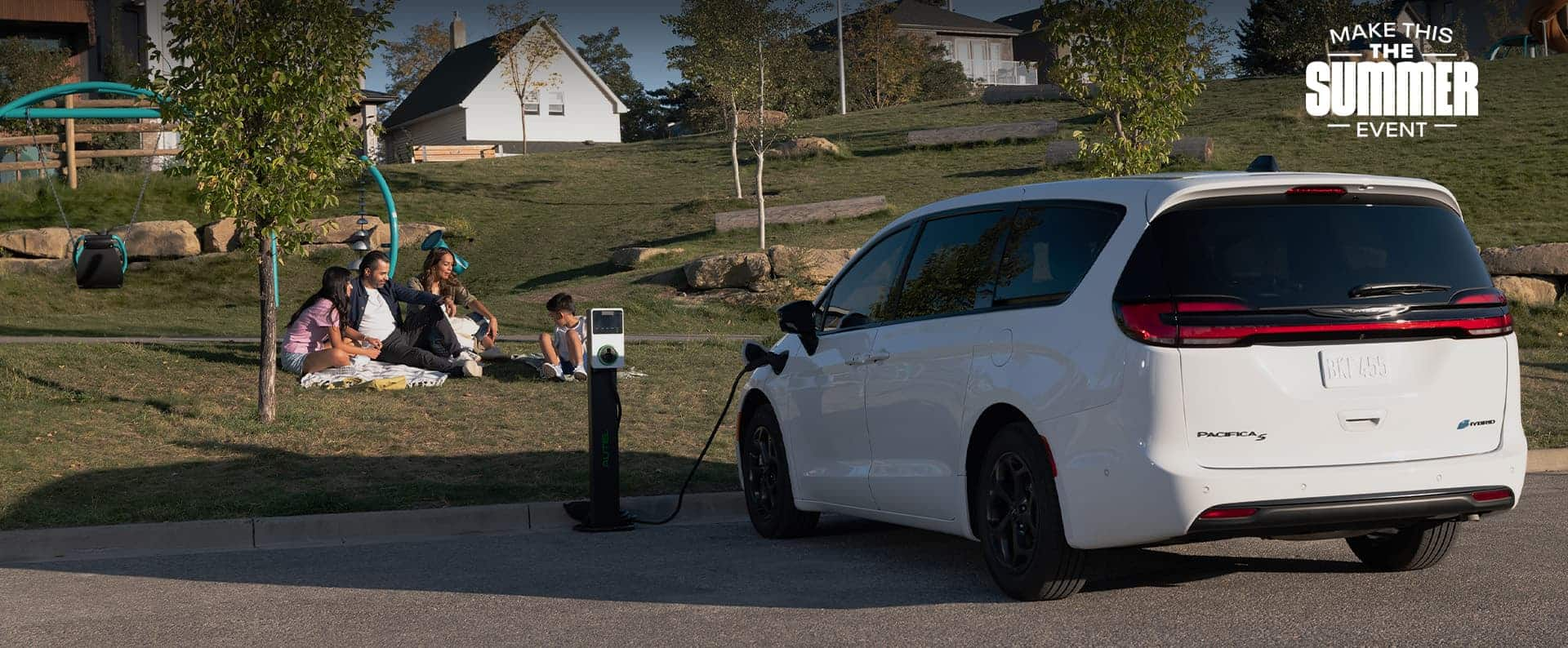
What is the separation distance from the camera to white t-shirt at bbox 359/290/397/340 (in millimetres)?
14508

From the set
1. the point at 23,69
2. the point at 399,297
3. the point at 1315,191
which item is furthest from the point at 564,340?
the point at 23,69

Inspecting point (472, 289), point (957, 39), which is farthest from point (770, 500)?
point (957, 39)

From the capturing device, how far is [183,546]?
335 inches

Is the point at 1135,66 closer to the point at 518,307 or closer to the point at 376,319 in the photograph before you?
the point at 376,319

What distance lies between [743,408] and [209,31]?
5.95 m

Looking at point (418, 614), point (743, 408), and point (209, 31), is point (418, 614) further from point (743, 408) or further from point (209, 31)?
point (209, 31)

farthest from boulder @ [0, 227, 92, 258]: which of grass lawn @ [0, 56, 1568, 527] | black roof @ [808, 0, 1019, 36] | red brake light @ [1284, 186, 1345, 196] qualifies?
black roof @ [808, 0, 1019, 36]

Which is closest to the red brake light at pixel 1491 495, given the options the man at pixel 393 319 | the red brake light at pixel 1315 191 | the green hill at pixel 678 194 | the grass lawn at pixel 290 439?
the red brake light at pixel 1315 191

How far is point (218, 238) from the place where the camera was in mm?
31562

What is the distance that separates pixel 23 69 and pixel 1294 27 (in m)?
42.9

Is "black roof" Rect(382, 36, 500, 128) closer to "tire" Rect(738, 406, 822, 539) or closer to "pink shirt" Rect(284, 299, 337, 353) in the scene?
"pink shirt" Rect(284, 299, 337, 353)

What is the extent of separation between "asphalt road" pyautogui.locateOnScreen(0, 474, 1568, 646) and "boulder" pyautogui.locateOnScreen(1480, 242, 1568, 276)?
14196 mm

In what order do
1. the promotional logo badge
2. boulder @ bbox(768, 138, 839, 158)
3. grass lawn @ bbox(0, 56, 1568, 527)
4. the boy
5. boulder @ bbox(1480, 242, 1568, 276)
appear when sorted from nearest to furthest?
grass lawn @ bbox(0, 56, 1568, 527) → the boy → boulder @ bbox(1480, 242, 1568, 276) → the promotional logo badge → boulder @ bbox(768, 138, 839, 158)

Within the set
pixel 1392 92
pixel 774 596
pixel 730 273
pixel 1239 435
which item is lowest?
pixel 774 596
